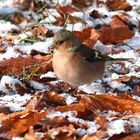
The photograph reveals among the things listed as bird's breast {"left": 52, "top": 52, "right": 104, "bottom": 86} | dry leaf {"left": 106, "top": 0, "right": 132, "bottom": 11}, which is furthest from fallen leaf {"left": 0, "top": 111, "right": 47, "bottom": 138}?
dry leaf {"left": 106, "top": 0, "right": 132, "bottom": 11}

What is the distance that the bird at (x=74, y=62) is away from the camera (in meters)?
4.61

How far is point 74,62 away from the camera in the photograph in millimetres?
4652

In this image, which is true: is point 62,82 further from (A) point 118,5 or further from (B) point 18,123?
(A) point 118,5

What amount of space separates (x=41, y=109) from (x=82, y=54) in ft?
2.95

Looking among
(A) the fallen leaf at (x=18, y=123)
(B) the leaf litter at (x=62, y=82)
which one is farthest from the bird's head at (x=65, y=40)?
(A) the fallen leaf at (x=18, y=123)

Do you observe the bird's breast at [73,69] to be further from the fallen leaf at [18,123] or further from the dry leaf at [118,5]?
the dry leaf at [118,5]

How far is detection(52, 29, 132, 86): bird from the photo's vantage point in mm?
4609

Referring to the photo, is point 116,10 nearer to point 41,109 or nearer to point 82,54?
point 82,54

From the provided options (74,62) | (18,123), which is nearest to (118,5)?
(74,62)

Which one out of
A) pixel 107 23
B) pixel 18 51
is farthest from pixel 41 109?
pixel 107 23

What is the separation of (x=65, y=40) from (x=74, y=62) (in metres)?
0.27

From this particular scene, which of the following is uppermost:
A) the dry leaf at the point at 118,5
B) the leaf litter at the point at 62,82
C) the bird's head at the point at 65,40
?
the bird's head at the point at 65,40

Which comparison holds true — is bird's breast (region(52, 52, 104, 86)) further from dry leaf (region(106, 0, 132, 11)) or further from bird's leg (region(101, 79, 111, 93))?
dry leaf (region(106, 0, 132, 11))

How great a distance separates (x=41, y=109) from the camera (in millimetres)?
4031
